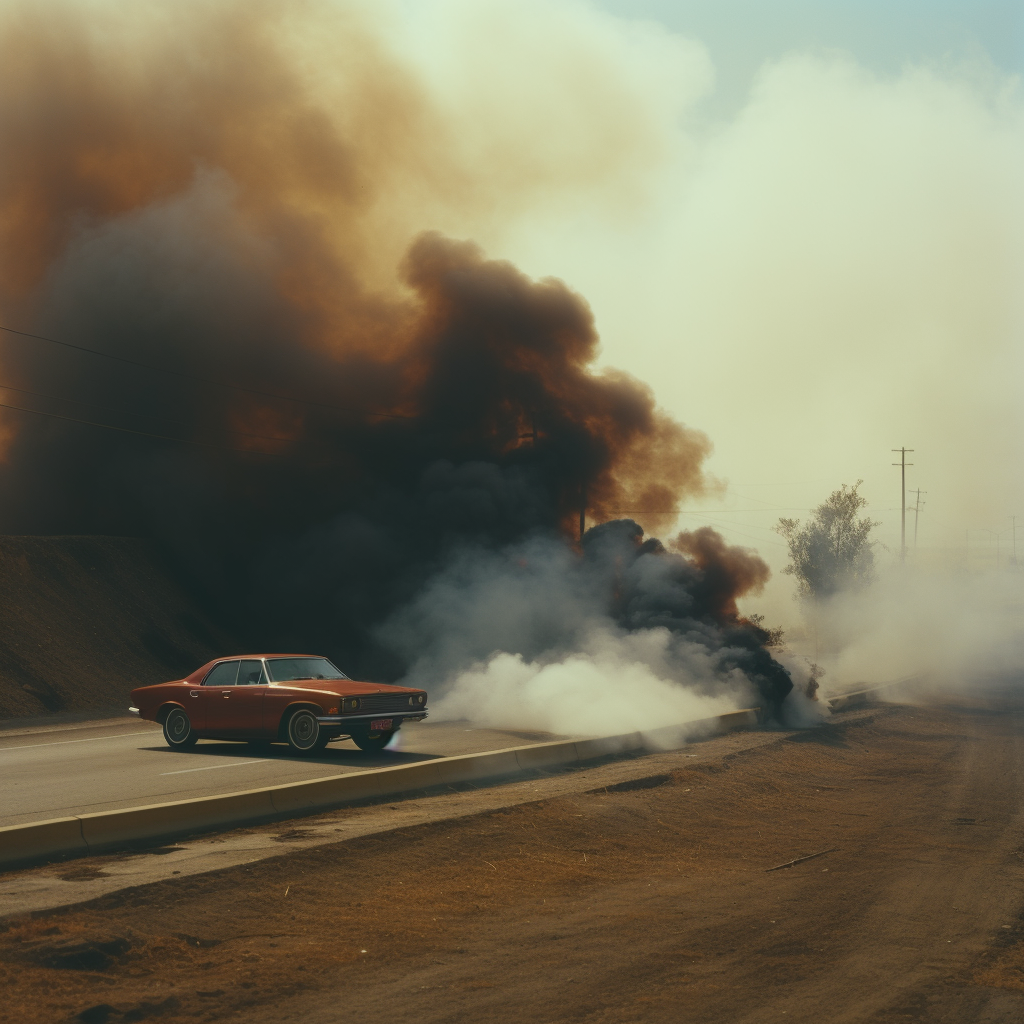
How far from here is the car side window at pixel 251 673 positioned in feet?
46.9

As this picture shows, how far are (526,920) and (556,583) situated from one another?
65.1 ft

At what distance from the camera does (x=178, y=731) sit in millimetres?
14969

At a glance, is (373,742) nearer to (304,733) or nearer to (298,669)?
(304,733)

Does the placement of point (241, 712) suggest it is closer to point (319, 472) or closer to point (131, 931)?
point (131, 931)

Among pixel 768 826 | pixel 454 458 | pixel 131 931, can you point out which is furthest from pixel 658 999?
pixel 454 458

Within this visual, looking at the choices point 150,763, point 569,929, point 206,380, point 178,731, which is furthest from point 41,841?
point 206,380

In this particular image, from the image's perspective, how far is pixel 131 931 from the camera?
19.7 feet

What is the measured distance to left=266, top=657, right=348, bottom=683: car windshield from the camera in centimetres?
1441

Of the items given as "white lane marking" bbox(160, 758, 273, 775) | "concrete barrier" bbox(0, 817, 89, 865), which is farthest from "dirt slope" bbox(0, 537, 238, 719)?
"concrete barrier" bbox(0, 817, 89, 865)

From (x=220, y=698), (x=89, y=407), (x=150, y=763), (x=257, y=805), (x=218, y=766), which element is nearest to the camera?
(x=257, y=805)

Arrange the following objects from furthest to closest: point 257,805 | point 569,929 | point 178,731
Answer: point 178,731
point 257,805
point 569,929

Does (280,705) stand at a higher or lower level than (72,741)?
higher

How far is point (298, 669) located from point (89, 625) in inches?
593

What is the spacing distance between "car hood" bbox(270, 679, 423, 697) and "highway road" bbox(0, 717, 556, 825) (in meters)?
0.84
